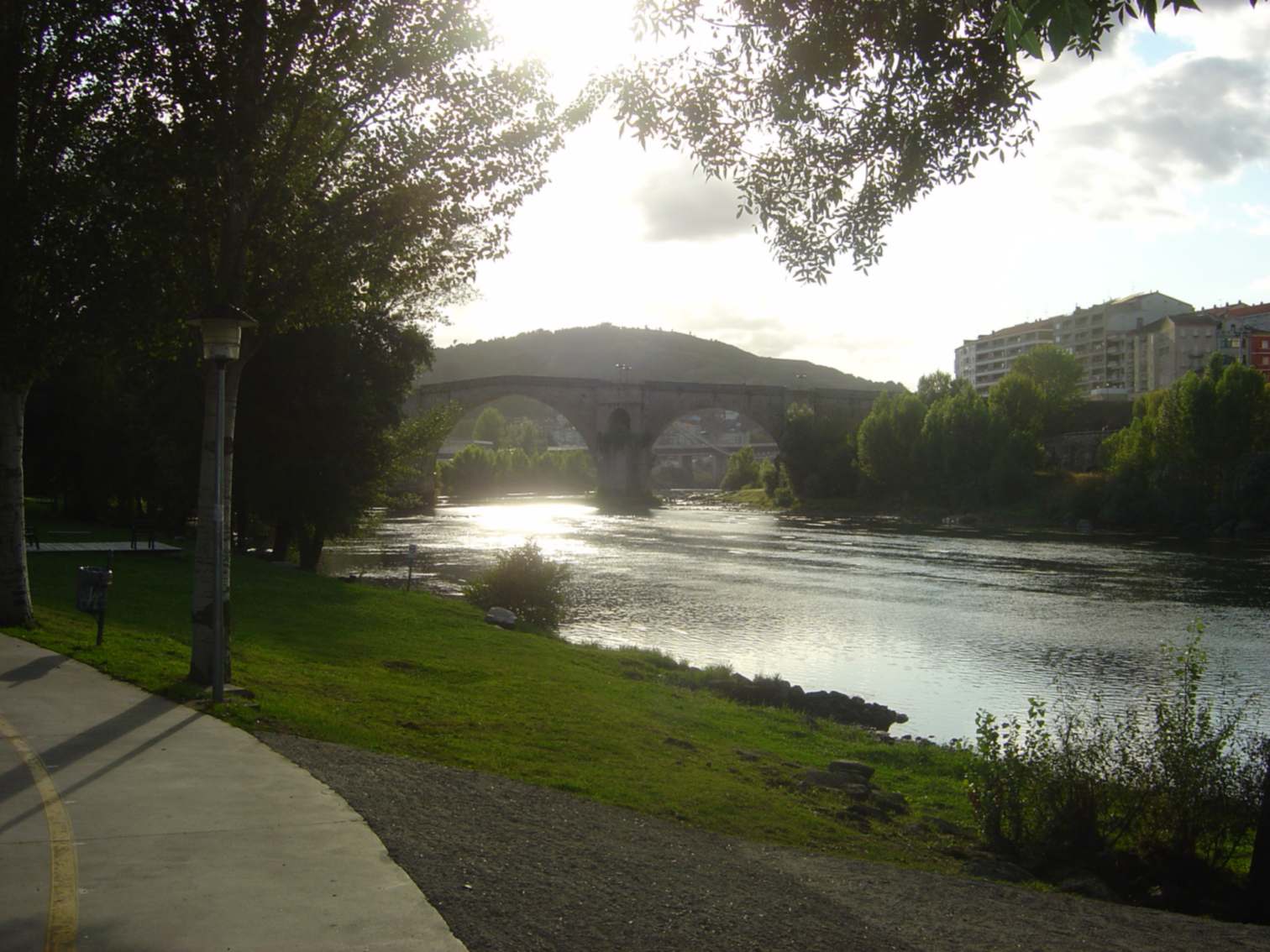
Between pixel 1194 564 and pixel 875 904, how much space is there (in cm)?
4112

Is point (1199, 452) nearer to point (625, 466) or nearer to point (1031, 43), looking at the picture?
point (625, 466)

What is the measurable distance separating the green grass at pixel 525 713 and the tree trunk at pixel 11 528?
17.9 inches

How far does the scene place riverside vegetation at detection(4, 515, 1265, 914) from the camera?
9.16 m

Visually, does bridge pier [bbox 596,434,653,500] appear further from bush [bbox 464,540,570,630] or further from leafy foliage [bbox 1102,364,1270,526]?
bush [bbox 464,540,570,630]

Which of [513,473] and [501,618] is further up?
[513,473]

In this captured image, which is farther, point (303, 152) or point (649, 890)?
point (303, 152)

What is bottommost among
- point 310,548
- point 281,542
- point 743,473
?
point 310,548

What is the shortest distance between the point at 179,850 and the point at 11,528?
9106mm

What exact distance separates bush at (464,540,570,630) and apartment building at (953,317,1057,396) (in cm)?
14727

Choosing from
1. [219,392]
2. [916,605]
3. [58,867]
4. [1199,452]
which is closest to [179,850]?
[58,867]

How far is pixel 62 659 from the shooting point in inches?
436

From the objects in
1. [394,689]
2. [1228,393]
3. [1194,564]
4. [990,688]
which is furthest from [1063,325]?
[394,689]

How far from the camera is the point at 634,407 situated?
109m

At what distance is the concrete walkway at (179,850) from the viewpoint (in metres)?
4.73
